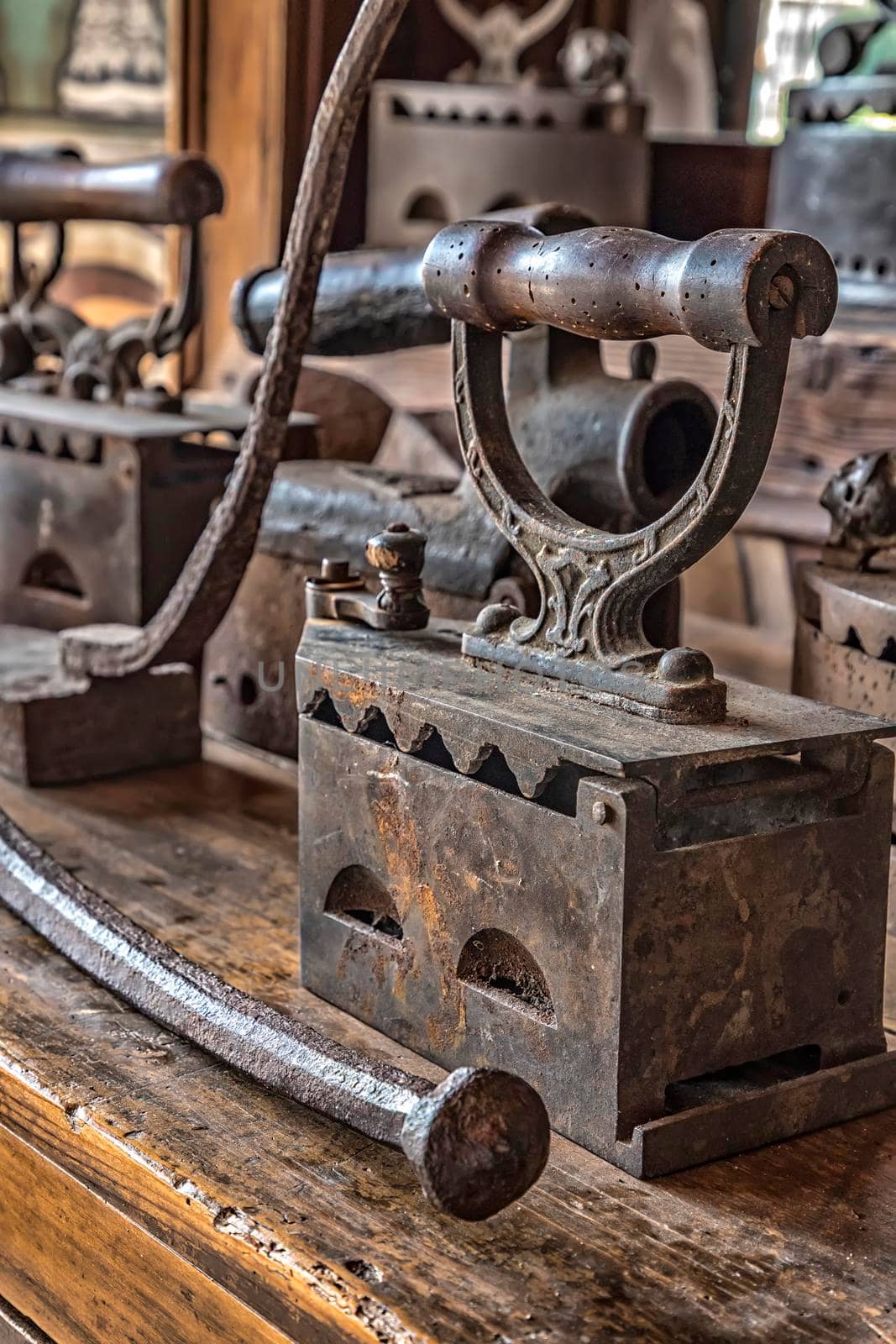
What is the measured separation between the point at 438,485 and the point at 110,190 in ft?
2.30

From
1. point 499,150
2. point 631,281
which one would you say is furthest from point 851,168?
point 631,281

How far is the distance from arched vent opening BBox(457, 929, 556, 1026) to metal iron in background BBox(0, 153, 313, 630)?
3.37 ft

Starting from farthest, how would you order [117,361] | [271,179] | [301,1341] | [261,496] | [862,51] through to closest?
[271,179] → [862,51] → [117,361] → [261,496] → [301,1341]

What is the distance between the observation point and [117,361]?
8.04ft

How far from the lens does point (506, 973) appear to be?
4.16 ft

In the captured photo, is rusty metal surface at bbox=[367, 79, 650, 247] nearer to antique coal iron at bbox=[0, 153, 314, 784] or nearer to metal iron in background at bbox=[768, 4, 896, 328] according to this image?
metal iron in background at bbox=[768, 4, 896, 328]

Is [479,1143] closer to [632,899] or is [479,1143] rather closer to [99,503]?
[632,899]

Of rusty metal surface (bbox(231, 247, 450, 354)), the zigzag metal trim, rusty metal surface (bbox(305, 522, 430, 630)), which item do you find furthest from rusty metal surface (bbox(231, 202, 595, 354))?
the zigzag metal trim

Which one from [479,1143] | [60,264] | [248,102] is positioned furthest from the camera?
[248,102]

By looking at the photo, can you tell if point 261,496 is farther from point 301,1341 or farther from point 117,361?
point 301,1341

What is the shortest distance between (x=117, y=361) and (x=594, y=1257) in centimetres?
170

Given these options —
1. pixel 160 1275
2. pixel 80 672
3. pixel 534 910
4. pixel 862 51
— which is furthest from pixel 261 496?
pixel 862 51

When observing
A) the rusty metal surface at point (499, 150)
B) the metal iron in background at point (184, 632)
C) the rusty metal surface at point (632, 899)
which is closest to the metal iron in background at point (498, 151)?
the rusty metal surface at point (499, 150)

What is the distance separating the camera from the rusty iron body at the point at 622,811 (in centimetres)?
113
